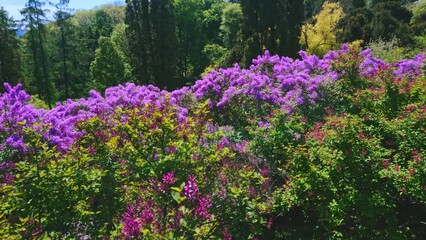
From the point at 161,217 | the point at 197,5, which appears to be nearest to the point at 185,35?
the point at 197,5

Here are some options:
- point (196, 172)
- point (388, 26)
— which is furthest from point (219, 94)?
point (388, 26)

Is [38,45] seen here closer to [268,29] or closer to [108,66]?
[108,66]

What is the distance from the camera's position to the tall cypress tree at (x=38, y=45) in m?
26.3

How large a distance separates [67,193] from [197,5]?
1537 inches

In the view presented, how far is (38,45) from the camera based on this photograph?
28312 mm

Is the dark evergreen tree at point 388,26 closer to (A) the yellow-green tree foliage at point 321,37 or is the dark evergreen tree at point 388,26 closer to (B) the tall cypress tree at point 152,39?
(A) the yellow-green tree foliage at point 321,37

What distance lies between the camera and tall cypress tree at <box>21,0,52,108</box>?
26266 millimetres

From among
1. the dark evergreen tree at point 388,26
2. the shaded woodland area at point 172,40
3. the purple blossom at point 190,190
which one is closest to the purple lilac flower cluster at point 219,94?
the purple blossom at point 190,190

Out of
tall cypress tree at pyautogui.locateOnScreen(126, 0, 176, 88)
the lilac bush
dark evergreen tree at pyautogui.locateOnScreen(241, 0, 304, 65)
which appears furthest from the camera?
tall cypress tree at pyautogui.locateOnScreen(126, 0, 176, 88)

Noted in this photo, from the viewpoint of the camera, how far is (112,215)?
13.1ft

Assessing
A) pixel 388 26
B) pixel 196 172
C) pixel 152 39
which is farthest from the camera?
pixel 388 26

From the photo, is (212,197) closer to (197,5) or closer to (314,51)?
(314,51)

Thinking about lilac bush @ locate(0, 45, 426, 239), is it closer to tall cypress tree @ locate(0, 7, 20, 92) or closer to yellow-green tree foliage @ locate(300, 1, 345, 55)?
yellow-green tree foliage @ locate(300, 1, 345, 55)

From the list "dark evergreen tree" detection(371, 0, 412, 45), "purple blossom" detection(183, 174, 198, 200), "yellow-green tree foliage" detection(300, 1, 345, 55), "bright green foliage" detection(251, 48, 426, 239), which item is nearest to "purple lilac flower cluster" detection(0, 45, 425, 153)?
"bright green foliage" detection(251, 48, 426, 239)
